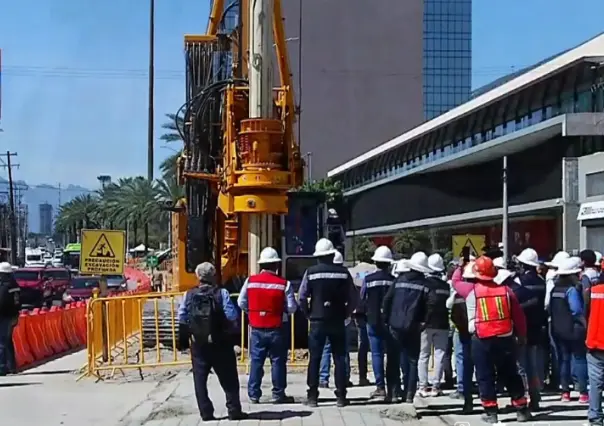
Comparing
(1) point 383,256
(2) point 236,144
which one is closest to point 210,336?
(1) point 383,256

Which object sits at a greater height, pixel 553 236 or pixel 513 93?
pixel 513 93

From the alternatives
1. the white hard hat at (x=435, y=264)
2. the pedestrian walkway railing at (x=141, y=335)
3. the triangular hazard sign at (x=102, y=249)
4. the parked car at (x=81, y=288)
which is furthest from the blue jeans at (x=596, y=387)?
the parked car at (x=81, y=288)

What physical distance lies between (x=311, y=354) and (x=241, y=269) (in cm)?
666

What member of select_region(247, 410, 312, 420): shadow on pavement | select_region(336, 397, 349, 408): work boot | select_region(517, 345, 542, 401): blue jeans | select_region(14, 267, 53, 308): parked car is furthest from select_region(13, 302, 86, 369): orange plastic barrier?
select_region(14, 267, 53, 308): parked car

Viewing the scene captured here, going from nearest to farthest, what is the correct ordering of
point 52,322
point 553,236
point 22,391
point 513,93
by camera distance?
point 22,391 → point 52,322 → point 553,236 → point 513,93

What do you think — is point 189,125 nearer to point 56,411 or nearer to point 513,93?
point 56,411

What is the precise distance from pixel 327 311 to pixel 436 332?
70.6 inches

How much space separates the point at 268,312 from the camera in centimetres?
1198

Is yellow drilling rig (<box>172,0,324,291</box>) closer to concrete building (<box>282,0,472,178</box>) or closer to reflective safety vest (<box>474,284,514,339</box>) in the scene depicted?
reflective safety vest (<box>474,284,514,339</box>)

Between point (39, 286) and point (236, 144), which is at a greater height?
point (236, 144)

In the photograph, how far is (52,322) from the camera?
2253 centimetres

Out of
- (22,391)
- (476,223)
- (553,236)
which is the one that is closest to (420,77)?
(476,223)

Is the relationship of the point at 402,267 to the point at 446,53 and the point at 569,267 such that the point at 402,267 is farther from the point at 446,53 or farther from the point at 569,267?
the point at 446,53

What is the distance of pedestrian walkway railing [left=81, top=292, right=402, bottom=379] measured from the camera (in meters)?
16.4
